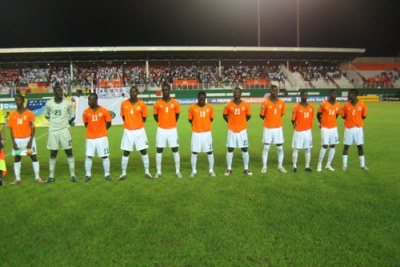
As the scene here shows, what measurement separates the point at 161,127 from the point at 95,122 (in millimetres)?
1657

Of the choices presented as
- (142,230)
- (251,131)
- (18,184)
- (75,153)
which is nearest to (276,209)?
(142,230)

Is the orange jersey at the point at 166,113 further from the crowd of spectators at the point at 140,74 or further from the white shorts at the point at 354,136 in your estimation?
the crowd of spectators at the point at 140,74

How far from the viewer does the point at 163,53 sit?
149 feet

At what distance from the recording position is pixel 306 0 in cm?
4747

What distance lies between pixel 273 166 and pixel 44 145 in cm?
1001

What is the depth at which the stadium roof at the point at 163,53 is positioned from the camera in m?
42.0

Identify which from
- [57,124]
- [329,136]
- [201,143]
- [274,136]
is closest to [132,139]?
[201,143]

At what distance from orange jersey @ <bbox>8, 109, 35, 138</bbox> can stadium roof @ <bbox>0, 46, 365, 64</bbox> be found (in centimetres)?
3591

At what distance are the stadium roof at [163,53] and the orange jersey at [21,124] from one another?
3591 cm

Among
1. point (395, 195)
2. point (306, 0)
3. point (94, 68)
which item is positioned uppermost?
point (306, 0)

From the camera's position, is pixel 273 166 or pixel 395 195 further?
pixel 273 166

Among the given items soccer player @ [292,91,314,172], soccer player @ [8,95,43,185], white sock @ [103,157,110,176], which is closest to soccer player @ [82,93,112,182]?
white sock @ [103,157,110,176]

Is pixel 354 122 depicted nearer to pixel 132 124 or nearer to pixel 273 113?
pixel 273 113

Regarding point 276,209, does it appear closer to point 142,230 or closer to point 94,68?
point 142,230
